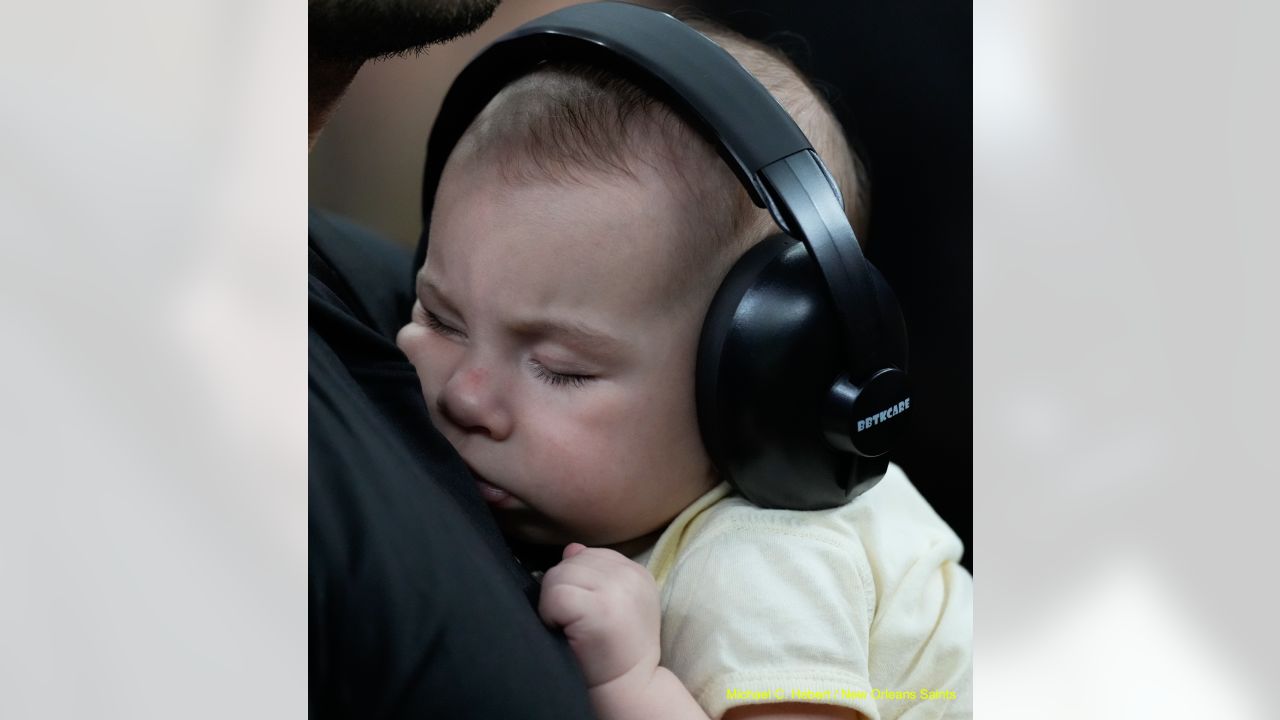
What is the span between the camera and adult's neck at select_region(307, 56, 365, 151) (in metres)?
0.77

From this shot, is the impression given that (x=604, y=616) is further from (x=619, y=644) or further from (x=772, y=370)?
(x=772, y=370)

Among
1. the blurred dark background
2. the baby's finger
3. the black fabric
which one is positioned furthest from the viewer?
the blurred dark background

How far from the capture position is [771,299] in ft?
2.47

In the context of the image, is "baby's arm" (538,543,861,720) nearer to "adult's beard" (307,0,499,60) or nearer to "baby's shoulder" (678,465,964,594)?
"baby's shoulder" (678,465,964,594)

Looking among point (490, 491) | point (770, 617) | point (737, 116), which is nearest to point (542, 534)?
point (490, 491)

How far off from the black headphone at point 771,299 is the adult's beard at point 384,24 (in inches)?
1.2

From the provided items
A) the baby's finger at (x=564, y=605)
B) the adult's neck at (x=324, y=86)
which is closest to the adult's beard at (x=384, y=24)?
the adult's neck at (x=324, y=86)

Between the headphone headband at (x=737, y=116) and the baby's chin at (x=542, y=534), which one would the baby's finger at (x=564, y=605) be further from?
the headphone headband at (x=737, y=116)

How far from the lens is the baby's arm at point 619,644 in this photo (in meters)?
0.72

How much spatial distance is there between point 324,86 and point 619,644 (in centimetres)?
39

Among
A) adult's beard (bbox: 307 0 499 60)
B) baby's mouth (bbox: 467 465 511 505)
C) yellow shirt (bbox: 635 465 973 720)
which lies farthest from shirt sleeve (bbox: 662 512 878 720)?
adult's beard (bbox: 307 0 499 60)

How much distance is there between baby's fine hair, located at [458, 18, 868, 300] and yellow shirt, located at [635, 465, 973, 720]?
0.53 feet
